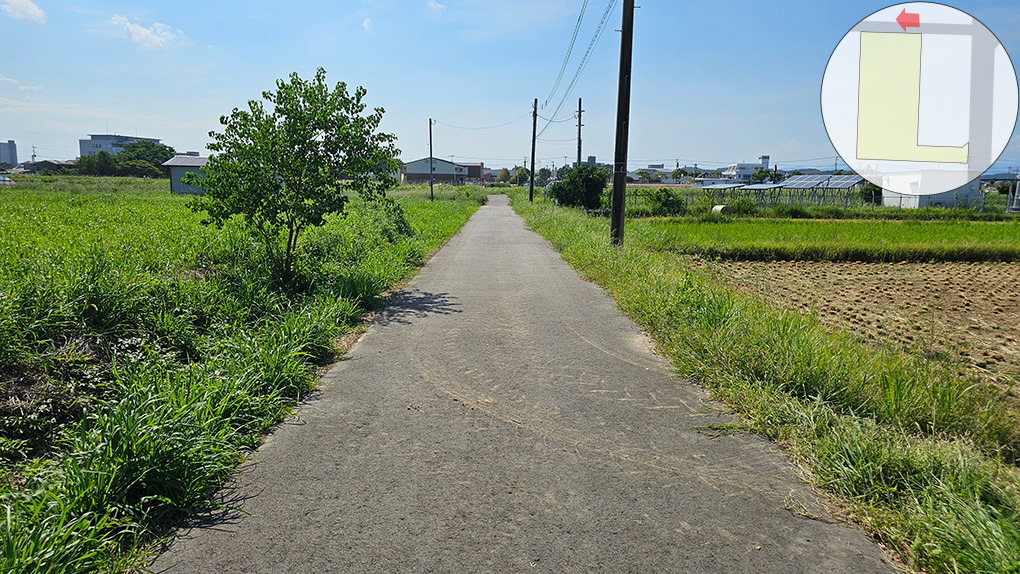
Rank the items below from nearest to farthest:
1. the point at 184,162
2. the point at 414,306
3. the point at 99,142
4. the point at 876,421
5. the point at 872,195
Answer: the point at 876,421, the point at 414,306, the point at 872,195, the point at 184,162, the point at 99,142

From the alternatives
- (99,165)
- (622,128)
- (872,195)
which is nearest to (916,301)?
(622,128)

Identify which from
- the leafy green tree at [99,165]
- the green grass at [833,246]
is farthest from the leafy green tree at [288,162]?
the leafy green tree at [99,165]

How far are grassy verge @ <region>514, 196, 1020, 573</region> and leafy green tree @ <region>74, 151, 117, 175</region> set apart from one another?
91.0 metres

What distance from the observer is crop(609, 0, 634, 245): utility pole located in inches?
567

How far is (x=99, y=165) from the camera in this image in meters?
78.9

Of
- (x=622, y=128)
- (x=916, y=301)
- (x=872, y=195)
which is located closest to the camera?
(x=916, y=301)

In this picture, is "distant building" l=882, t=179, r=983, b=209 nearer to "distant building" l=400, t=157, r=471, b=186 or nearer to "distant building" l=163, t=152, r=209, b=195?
"distant building" l=163, t=152, r=209, b=195

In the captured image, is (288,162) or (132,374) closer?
(132,374)

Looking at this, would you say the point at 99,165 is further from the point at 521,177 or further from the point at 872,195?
the point at 872,195

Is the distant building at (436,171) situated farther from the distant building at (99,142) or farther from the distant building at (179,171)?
the distant building at (99,142)

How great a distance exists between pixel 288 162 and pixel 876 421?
8.07m

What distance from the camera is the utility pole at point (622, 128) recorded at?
567 inches

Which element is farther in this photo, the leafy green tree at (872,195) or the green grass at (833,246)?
the leafy green tree at (872,195)

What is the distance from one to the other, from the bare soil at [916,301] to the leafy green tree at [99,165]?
86.4 m
